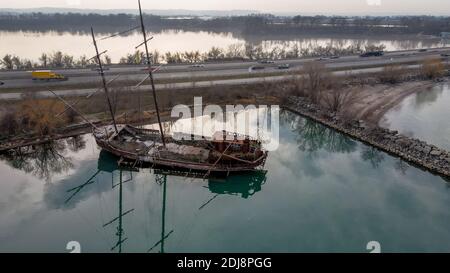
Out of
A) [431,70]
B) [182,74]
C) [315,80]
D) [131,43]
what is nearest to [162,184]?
[315,80]

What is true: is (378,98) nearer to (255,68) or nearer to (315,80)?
(315,80)

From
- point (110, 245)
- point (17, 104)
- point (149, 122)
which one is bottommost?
point (110, 245)

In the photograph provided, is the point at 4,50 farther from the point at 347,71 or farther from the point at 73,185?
the point at 347,71

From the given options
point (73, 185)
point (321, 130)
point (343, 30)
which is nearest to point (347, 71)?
point (321, 130)

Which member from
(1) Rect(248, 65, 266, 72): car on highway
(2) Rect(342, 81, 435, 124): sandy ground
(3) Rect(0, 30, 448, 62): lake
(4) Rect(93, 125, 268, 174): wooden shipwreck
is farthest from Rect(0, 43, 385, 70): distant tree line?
(4) Rect(93, 125, 268, 174): wooden shipwreck

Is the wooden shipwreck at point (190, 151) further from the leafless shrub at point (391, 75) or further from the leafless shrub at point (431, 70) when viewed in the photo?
the leafless shrub at point (431, 70)

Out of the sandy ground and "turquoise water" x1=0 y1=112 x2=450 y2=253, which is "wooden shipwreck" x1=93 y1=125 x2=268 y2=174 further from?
the sandy ground
